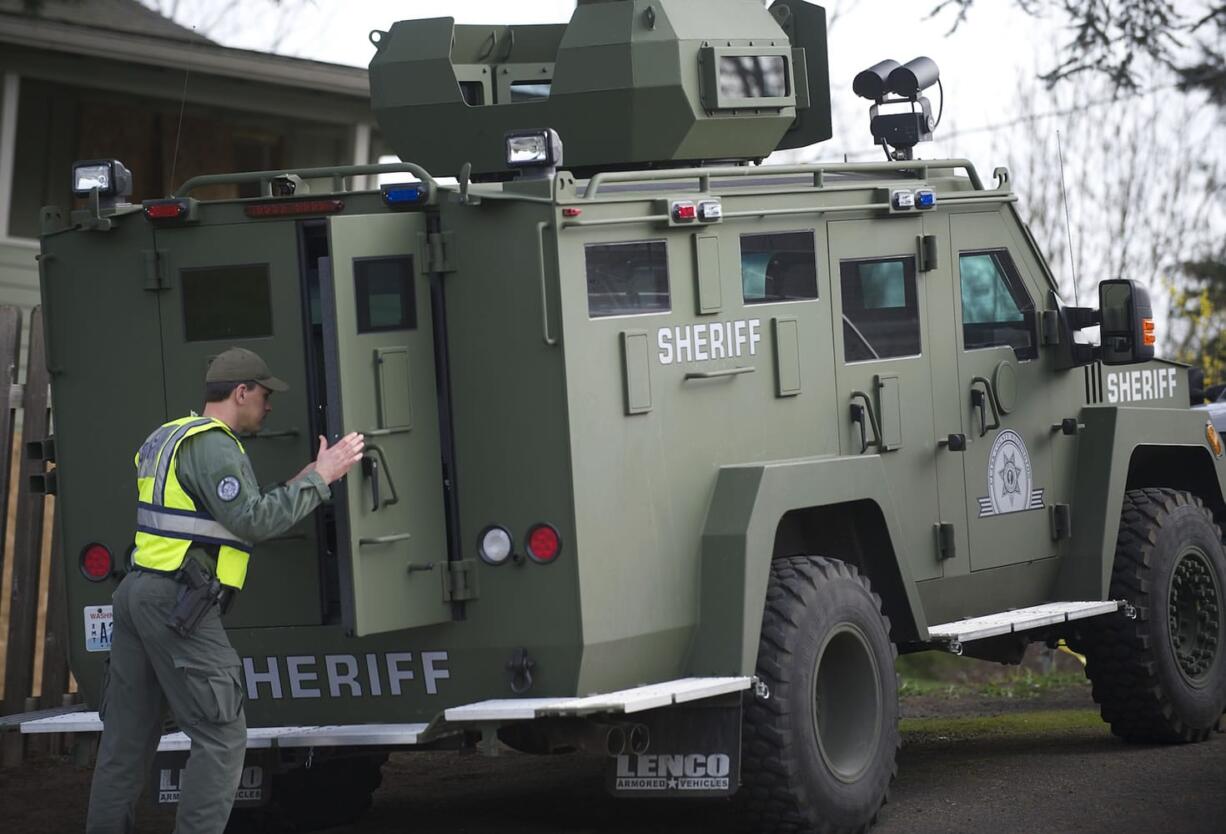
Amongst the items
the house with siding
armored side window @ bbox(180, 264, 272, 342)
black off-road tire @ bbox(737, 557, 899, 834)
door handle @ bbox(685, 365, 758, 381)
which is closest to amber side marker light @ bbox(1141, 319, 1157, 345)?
black off-road tire @ bbox(737, 557, 899, 834)

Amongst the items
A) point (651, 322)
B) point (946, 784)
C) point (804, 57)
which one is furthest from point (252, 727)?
point (804, 57)

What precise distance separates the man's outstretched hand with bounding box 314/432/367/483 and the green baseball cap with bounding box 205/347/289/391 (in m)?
0.34

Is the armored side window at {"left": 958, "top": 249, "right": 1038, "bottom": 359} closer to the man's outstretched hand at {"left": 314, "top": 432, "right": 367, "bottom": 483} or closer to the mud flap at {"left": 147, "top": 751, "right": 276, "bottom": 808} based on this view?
the man's outstretched hand at {"left": 314, "top": 432, "right": 367, "bottom": 483}

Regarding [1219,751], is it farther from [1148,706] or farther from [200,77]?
[200,77]

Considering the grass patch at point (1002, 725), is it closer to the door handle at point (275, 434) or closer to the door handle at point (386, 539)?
the door handle at point (386, 539)

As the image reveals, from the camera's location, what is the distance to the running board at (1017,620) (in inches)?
321

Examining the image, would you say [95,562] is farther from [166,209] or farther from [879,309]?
[879,309]

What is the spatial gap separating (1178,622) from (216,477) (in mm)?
5042

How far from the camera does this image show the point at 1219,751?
9.34 m

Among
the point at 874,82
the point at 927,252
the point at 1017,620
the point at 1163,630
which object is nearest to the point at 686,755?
the point at 1017,620

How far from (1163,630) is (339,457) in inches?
175

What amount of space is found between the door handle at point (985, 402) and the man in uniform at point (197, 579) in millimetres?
3079

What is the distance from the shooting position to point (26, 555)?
994 cm

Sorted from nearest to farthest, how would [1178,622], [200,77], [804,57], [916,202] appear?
1. [916,202]
2. [804,57]
3. [1178,622]
4. [200,77]
